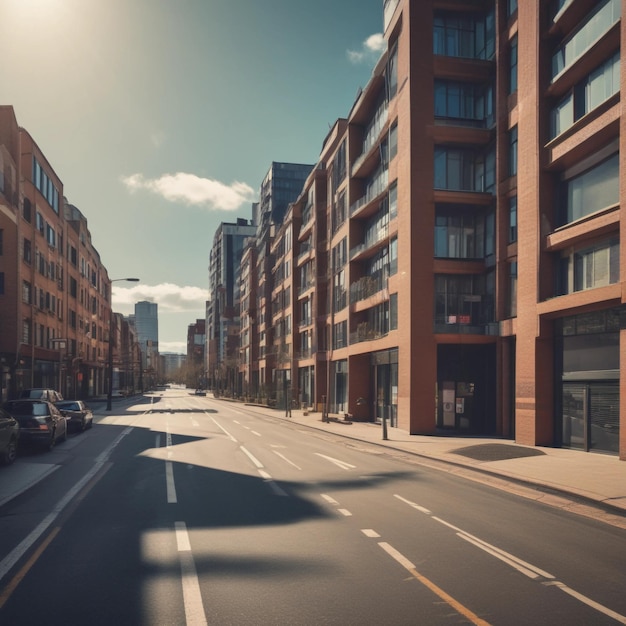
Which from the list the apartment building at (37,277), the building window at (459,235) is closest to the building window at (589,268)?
the building window at (459,235)

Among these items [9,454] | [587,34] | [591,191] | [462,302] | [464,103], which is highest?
[464,103]

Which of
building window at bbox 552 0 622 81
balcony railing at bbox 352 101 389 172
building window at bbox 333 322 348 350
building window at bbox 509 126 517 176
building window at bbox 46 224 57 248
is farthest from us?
building window at bbox 46 224 57 248

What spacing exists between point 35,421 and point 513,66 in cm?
2491

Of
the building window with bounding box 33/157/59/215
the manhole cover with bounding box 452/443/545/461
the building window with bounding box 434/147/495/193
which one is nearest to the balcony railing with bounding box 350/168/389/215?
the building window with bounding box 434/147/495/193

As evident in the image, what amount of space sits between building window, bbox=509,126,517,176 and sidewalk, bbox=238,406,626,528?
482 inches

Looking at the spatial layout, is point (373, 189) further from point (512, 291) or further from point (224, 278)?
point (224, 278)

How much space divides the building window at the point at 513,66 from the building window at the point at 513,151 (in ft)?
6.16

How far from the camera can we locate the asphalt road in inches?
242

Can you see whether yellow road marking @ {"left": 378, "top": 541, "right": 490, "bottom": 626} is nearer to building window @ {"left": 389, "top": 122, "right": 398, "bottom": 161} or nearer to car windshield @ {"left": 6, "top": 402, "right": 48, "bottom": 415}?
car windshield @ {"left": 6, "top": 402, "right": 48, "bottom": 415}

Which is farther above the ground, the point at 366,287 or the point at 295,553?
the point at 366,287

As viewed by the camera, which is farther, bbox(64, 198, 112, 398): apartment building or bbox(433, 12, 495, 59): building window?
bbox(64, 198, 112, 398): apartment building

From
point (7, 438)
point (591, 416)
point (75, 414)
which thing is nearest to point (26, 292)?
point (75, 414)

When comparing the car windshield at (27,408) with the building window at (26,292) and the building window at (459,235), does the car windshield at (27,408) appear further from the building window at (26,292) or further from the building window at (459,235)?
the building window at (26,292)

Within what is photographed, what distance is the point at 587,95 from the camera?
2181 centimetres
